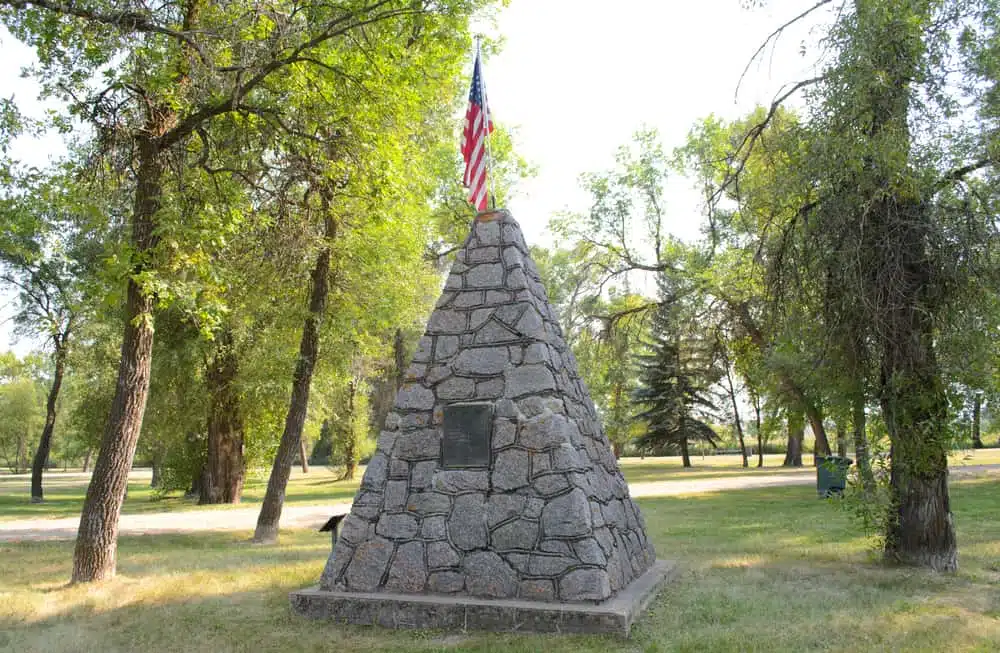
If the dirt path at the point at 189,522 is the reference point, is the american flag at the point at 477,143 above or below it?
above

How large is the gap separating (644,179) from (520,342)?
16015 mm

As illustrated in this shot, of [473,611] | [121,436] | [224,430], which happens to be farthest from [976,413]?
[224,430]

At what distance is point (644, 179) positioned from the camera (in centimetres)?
2152

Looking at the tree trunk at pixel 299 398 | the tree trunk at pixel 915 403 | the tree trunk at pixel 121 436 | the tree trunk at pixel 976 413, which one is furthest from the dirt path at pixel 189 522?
the tree trunk at pixel 976 413

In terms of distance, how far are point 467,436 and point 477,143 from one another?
3006 millimetres

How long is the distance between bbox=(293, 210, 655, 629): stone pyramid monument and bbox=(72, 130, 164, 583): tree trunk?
3.12m

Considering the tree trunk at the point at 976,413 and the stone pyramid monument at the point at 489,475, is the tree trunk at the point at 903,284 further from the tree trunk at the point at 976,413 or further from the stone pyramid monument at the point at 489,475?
the stone pyramid monument at the point at 489,475

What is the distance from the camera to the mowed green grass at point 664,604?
17.8 ft

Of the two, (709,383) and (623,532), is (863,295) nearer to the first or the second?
(623,532)

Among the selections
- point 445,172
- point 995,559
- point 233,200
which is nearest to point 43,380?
point 445,172

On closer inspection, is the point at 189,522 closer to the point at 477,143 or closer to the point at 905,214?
the point at 477,143

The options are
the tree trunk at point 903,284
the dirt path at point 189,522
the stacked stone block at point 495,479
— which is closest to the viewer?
the stacked stone block at point 495,479

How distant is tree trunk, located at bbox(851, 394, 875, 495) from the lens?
7785 mm

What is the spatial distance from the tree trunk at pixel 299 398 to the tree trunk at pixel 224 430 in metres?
5.06
